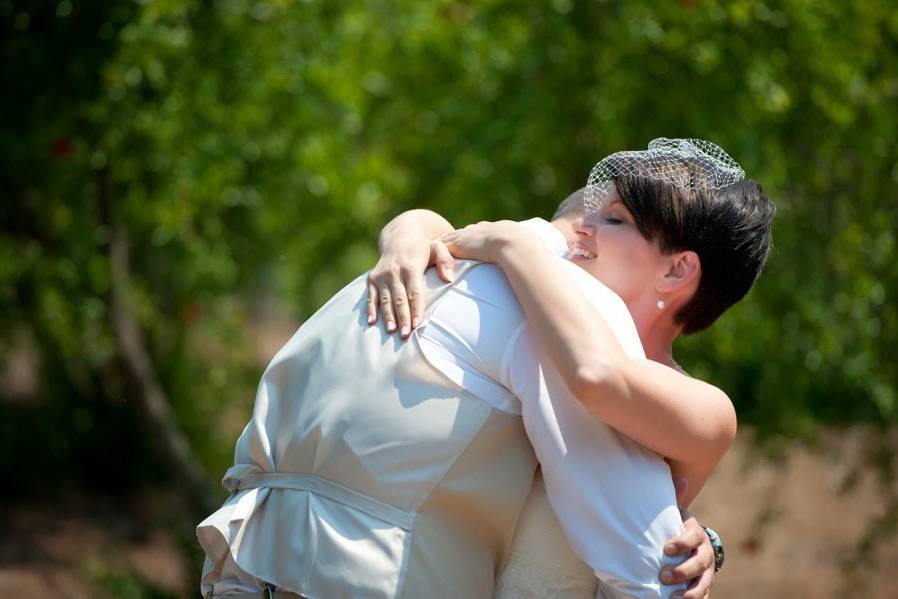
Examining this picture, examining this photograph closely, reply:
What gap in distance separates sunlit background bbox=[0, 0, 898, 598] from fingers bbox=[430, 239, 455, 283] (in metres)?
2.53

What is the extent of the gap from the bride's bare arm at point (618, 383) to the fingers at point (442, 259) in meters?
0.18

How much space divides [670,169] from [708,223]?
133mm

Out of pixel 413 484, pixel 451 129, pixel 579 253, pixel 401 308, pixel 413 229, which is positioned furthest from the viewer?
pixel 451 129

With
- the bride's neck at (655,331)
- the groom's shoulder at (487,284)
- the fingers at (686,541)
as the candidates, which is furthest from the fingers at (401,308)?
the fingers at (686,541)

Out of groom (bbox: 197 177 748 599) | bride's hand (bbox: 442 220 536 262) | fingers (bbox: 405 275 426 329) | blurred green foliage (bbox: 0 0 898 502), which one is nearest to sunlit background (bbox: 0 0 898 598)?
blurred green foliage (bbox: 0 0 898 502)

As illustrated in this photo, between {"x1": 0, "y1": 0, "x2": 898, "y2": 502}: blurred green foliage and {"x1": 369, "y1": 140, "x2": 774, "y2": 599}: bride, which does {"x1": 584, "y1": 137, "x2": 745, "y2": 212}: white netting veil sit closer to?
{"x1": 369, "y1": 140, "x2": 774, "y2": 599}: bride

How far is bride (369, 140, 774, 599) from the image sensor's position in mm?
1977

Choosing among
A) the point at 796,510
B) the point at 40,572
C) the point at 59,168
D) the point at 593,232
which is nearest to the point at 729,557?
the point at 796,510

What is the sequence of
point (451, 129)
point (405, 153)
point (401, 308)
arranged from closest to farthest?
point (401, 308)
point (451, 129)
point (405, 153)

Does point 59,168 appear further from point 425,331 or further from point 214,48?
point 425,331

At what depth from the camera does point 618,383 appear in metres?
1.94

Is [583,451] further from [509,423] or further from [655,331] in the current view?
[655,331]

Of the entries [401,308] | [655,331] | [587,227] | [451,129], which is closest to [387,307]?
[401,308]

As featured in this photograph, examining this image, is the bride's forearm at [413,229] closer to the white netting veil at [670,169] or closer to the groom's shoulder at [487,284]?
the groom's shoulder at [487,284]
